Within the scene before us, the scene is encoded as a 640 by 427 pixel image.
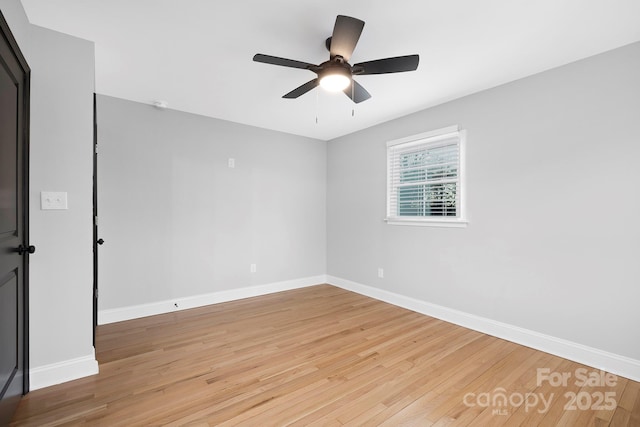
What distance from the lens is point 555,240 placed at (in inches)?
97.0

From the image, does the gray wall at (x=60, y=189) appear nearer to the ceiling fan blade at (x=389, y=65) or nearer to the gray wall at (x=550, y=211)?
the ceiling fan blade at (x=389, y=65)

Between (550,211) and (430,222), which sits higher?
(550,211)

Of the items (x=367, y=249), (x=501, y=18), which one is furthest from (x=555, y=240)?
(x=367, y=249)

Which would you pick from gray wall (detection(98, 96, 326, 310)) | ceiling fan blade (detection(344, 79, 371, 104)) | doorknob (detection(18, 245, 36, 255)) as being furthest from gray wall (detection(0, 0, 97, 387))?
ceiling fan blade (detection(344, 79, 371, 104))

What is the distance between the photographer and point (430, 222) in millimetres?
3395

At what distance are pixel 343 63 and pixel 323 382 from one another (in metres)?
2.27

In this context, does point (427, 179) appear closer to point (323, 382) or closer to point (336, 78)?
point (336, 78)

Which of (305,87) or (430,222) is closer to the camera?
(305,87)

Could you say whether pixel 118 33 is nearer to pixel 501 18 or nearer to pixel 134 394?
pixel 134 394

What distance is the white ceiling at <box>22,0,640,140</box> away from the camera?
178 cm

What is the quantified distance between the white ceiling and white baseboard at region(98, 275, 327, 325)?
7.84 feet

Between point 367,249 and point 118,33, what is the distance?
358 centimetres

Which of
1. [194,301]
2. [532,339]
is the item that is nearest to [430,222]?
[532,339]

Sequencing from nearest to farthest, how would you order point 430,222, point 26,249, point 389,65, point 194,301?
point 26,249 < point 389,65 < point 430,222 < point 194,301
